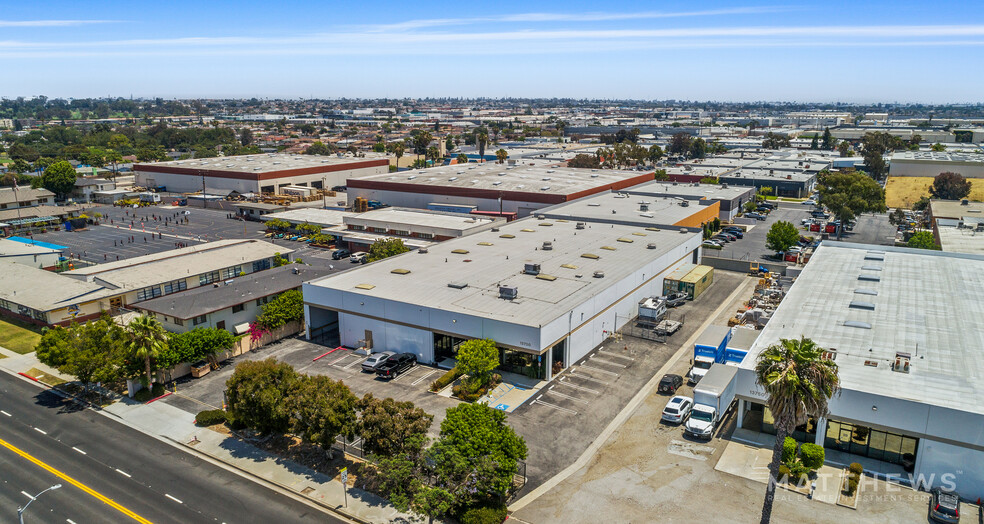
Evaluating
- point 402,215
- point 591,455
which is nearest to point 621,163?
point 402,215

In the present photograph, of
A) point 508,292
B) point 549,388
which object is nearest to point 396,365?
point 508,292

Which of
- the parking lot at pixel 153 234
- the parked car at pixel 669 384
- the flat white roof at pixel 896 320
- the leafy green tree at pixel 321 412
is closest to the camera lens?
the leafy green tree at pixel 321 412

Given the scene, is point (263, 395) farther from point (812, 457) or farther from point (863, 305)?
point (863, 305)

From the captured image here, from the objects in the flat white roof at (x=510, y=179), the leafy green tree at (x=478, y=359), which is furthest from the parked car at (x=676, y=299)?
the flat white roof at (x=510, y=179)

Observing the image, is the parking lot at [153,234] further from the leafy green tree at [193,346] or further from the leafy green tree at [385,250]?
the leafy green tree at [193,346]

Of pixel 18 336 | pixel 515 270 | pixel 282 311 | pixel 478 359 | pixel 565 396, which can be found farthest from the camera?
pixel 515 270
